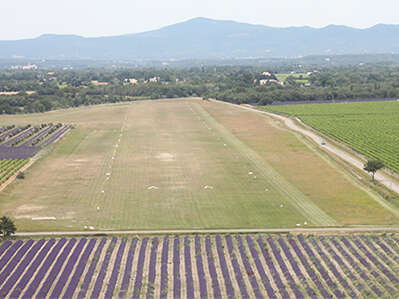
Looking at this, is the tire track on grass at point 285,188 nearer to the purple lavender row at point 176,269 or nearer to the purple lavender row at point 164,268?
the purple lavender row at point 176,269

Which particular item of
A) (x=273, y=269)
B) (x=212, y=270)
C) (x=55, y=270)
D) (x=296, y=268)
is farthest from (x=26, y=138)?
(x=296, y=268)

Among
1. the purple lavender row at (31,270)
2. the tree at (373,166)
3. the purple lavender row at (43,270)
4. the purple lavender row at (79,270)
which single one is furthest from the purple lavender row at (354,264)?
the purple lavender row at (31,270)

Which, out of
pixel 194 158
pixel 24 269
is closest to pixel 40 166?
pixel 194 158

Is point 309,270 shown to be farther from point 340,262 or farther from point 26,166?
point 26,166

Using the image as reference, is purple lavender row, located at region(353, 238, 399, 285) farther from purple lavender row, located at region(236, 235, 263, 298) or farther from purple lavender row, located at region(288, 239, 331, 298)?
purple lavender row, located at region(236, 235, 263, 298)

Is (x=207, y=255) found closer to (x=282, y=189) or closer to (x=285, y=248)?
(x=285, y=248)
